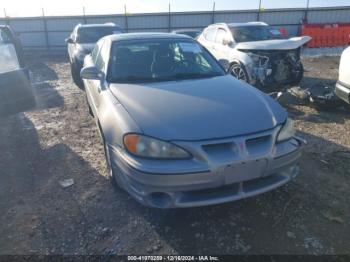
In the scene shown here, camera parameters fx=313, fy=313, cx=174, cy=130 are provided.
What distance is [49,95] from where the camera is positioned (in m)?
7.98

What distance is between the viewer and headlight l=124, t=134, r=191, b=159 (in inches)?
99.1

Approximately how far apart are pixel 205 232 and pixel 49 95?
6.51 m

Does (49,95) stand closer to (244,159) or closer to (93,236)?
(93,236)

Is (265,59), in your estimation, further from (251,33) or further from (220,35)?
(220,35)

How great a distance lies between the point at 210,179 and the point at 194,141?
0.33 meters

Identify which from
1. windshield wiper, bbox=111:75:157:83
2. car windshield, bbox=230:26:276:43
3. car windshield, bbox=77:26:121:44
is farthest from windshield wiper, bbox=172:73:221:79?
car windshield, bbox=77:26:121:44

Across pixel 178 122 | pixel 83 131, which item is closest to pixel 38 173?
pixel 83 131

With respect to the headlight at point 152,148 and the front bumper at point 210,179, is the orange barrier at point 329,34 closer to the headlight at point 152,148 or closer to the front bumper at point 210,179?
the front bumper at point 210,179

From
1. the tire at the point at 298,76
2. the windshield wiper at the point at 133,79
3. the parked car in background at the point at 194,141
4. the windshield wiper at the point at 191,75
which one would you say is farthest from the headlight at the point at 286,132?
the tire at the point at 298,76

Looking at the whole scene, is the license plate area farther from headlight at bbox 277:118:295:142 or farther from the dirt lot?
the dirt lot

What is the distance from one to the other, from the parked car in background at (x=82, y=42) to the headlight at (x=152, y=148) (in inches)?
247

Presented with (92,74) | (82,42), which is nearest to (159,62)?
(92,74)

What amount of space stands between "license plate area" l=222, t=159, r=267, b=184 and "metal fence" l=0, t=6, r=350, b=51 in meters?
16.4

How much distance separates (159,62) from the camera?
12.7ft
